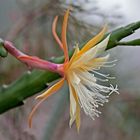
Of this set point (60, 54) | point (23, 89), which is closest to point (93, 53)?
point (23, 89)

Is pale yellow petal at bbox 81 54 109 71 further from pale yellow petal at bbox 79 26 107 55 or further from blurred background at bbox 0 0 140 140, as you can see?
blurred background at bbox 0 0 140 140

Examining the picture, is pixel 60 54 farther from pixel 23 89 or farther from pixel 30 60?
pixel 30 60

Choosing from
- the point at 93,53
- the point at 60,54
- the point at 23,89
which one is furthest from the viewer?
the point at 60,54

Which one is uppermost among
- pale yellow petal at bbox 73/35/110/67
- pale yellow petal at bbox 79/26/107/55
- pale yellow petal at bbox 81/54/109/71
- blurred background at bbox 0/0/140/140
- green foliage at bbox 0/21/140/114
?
pale yellow petal at bbox 79/26/107/55

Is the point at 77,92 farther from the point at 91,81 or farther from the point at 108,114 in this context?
the point at 108,114

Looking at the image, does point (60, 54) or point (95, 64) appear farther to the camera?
point (60, 54)

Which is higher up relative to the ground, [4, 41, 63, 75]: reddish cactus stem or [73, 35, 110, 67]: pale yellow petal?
[4, 41, 63, 75]: reddish cactus stem

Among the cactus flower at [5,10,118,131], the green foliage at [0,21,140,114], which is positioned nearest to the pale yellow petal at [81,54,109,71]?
the cactus flower at [5,10,118,131]

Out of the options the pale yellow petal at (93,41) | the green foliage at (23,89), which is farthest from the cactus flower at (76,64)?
the green foliage at (23,89)
